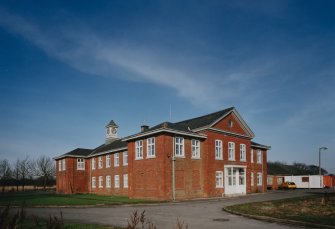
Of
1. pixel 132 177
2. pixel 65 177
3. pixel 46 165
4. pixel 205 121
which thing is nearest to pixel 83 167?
pixel 65 177

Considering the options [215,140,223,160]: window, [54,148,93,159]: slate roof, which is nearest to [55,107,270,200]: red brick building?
[215,140,223,160]: window

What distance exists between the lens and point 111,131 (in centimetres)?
5422

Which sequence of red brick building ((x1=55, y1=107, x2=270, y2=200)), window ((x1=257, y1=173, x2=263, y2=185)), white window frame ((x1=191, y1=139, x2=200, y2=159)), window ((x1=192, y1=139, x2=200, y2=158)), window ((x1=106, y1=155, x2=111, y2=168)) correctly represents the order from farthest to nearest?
window ((x1=106, y1=155, x2=111, y2=168)) → window ((x1=257, y1=173, x2=263, y2=185)) → window ((x1=192, y1=139, x2=200, y2=158)) → white window frame ((x1=191, y1=139, x2=200, y2=159)) → red brick building ((x1=55, y1=107, x2=270, y2=200))

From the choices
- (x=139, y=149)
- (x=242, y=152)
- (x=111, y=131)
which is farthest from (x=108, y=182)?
(x=242, y=152)

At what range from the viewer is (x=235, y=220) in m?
14.3

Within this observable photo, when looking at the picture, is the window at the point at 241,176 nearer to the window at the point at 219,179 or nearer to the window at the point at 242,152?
the window at the point at 242,152

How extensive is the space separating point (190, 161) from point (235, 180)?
755cm

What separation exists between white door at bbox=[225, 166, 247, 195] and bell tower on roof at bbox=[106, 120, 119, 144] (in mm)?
24380

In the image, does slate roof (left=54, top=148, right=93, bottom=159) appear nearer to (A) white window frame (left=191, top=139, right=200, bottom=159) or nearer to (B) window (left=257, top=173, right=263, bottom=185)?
(A) white window frame (left=191, top=139, right=200, bottom=159)

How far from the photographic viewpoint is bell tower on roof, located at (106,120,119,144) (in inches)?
2116

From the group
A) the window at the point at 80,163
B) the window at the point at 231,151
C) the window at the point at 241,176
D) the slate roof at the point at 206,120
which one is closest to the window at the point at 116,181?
the window at the point at 80,163

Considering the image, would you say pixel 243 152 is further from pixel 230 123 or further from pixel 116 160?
pixel 116 160

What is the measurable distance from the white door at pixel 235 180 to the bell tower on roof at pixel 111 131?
80.0 feet

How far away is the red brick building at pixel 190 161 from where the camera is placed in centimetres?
2923
